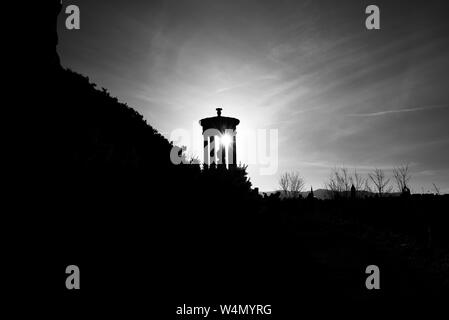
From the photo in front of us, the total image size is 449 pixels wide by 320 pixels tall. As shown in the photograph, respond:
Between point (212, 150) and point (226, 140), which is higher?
point (226, 140)

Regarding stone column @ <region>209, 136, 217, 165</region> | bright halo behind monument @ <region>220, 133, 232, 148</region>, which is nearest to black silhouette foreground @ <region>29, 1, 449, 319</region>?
stone column @ <region>209, 136, 217, 165</region>

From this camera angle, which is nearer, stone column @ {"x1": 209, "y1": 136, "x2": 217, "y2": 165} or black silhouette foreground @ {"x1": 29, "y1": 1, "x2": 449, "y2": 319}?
black silhouette foreground @ {"x1": 29, "y1": 1, "x2": 449, "y2": 319}

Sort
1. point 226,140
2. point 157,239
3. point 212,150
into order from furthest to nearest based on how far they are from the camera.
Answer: point 226,140 → point 212,150 → point 157,239

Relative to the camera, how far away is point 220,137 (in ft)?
40.6

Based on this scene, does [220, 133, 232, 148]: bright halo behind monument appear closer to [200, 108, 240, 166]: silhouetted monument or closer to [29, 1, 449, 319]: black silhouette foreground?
[200, 108, 240, 166]: silhouetted monument

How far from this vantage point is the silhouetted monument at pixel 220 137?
39.9 ft

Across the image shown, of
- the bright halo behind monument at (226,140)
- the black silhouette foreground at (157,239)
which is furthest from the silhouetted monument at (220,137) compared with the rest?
the black silhouette foreground at (157,239)

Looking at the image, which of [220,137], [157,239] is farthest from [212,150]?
[157,239]

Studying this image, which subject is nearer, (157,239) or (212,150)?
(157,239)

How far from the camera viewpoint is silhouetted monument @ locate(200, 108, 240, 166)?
12.2 meters

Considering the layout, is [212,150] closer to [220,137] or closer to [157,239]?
[220,137]

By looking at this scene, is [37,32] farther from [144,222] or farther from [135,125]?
[135,125]

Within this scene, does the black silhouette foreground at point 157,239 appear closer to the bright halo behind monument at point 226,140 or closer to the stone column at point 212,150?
the stone column at point 212,150

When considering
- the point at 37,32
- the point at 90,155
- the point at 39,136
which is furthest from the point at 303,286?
the point at 37,32
